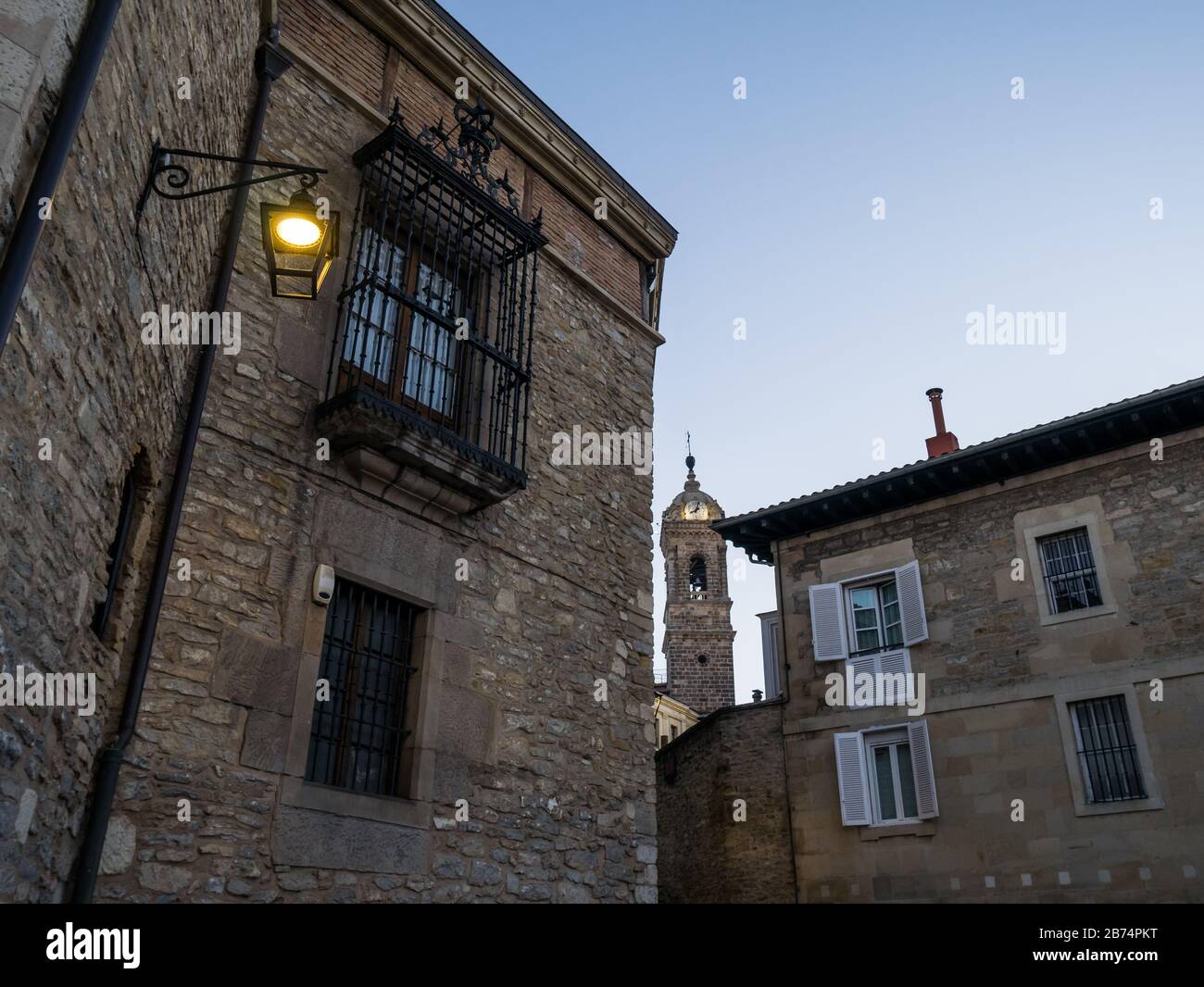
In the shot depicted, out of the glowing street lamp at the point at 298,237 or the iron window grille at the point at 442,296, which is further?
the iron window grille at the point at 442,296

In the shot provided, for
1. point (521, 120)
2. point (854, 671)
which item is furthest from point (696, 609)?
point (521, 120)

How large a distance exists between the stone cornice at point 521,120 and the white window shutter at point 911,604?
6.06 m

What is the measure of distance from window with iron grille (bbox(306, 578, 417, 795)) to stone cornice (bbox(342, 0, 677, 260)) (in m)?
4.69

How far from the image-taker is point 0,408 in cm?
336

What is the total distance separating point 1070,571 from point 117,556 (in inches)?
459

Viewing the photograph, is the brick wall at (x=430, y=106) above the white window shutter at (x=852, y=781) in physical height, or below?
above

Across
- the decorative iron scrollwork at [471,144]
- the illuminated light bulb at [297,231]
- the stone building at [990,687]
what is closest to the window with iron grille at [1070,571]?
the stone building at [990,687]

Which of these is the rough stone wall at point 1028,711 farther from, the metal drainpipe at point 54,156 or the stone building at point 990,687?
the metal drainpipe at point 54,156

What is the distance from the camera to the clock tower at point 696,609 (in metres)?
40.6

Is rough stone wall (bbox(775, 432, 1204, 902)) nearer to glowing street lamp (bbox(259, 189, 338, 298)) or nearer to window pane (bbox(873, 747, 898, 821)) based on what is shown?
window pane (bbox(873, 747, 898, 821))

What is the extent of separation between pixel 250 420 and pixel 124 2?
2941mm

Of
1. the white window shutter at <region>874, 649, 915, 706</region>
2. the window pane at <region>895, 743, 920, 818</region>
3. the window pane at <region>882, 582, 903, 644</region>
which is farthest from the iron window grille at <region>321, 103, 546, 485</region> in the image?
the window pane at <region>895, 743, 920, 818</region>
